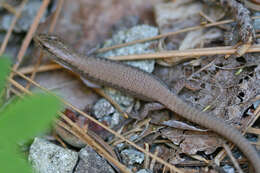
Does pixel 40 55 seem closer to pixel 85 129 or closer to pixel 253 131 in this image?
pixel 85 129

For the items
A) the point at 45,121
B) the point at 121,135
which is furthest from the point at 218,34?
the point at 45,121

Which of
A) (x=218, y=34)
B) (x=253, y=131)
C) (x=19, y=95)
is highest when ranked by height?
(x=218, y=34)

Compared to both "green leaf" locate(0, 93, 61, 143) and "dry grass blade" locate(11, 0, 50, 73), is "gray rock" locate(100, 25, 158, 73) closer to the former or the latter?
"dry grass blade" locate(11, 0, 50, 73)

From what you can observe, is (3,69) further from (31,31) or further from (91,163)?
(31,31)

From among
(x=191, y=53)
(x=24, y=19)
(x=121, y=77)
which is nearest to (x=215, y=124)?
(x=191, y=53)

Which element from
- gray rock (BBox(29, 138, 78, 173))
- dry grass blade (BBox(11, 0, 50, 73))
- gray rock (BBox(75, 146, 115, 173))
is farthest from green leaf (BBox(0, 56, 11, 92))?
dry grass blade (BBox(11, 0, 50, 73))

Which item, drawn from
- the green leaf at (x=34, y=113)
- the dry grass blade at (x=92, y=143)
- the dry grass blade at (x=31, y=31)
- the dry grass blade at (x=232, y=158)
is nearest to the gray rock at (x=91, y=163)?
the dry grass blade at (x=92, y=143)

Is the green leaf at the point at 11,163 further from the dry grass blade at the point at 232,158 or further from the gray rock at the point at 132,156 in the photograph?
the dry grass blade at the point at 232,158
